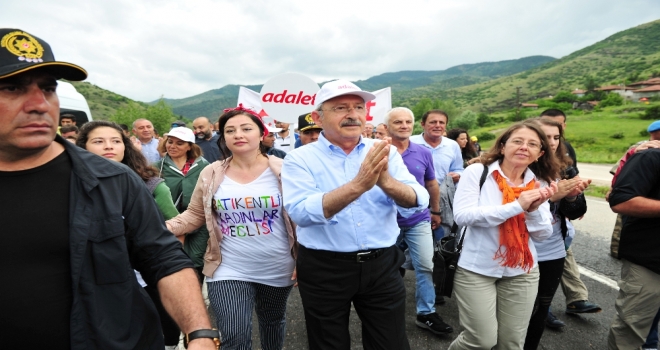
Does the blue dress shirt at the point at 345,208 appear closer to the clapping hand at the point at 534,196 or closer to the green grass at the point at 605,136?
the clapping hand at the point at 534,196

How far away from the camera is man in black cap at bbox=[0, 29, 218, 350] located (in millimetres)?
1209

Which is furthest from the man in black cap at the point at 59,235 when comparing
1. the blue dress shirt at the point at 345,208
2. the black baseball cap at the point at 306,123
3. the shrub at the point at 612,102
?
the shrub at the point at 612,102

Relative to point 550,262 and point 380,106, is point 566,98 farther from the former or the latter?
point 550,262

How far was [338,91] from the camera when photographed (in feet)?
7.12

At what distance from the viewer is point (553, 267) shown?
3000mm

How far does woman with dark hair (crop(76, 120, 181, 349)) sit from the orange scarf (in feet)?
8.48

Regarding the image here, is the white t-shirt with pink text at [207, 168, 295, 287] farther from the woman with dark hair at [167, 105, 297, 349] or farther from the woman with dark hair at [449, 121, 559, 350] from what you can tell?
the woman with dark hair at [449, 121, 559, 350]

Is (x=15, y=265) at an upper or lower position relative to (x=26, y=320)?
upper

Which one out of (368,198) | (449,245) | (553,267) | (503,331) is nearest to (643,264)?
(553,267)

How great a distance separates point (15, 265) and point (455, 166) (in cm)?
473

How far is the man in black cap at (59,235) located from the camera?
1209 millimetres

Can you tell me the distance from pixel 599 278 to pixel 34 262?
19.6 ft

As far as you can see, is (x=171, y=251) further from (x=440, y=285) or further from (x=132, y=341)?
(x=440, y=285)

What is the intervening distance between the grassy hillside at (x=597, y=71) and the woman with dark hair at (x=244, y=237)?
347 ft
